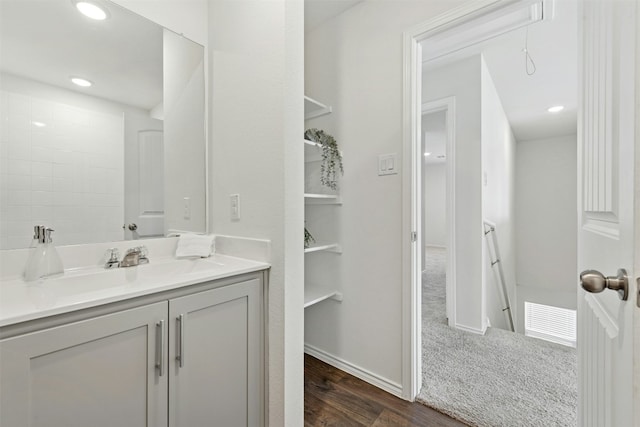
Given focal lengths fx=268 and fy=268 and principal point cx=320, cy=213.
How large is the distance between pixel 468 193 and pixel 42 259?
2834 millimetres

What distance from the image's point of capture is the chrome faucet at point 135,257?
1211 mm

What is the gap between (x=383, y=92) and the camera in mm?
1687

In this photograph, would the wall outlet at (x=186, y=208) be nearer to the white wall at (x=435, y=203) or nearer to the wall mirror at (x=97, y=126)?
the wall mirror at (x=97, y=126)

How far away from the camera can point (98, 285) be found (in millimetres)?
1075

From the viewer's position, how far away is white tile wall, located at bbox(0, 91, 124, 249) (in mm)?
1000

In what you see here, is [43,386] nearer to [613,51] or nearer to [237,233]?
[237,233]

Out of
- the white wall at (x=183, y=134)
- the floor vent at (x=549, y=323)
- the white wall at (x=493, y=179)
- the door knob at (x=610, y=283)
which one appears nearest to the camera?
the door knob at (x=610, y=283)

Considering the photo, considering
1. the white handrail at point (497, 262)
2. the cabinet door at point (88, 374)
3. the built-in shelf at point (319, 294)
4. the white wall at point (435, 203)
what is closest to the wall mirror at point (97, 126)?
the cabinet door at point (88, 374)

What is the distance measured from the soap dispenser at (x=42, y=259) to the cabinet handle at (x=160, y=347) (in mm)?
519

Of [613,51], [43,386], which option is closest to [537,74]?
[613,51]

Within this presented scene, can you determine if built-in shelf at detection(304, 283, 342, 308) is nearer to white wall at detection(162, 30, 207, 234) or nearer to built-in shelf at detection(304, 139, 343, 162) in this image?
white wall at detection(162, 30, 207, 234)

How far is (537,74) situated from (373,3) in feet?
7.12

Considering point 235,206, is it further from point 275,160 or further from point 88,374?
point 88,374

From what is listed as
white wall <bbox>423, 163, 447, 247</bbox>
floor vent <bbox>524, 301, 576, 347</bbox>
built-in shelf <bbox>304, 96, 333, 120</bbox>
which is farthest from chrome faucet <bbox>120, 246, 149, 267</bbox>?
white wall <bbox>423, 163, 447, 247</bbox>
